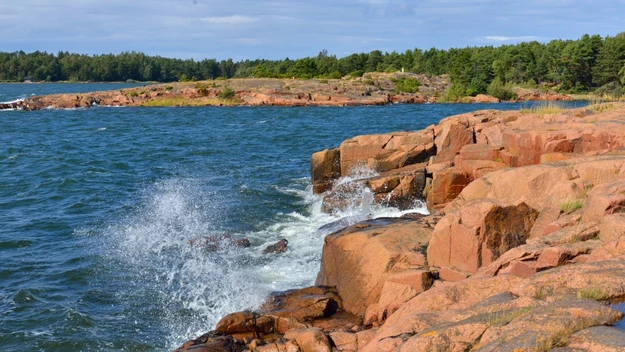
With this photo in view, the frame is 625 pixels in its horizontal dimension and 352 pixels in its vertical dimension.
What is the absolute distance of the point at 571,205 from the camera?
12008 mm

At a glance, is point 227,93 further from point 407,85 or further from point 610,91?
point 610,91

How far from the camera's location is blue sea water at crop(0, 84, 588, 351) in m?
13.5

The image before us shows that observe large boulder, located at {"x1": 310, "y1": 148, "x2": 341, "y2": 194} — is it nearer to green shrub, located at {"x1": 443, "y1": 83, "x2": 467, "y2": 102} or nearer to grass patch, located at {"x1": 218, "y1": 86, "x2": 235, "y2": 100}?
grass patch, located at {"x1": 218, "y1": 86, "x2": 235, "y2": 100}

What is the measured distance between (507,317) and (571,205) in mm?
5600

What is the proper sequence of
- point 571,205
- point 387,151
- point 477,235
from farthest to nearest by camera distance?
point 387,151
point 571,205
point 477,235

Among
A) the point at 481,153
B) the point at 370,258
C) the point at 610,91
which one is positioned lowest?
the point at 370,258

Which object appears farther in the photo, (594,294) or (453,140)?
(453,140)

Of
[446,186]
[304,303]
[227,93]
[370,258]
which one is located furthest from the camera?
[227,93]

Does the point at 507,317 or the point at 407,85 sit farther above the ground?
the point at 407,85

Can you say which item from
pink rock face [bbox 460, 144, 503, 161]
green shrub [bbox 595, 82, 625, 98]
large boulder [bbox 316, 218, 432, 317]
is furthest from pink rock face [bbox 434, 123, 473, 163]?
green shrub [bbox 595, 82, 625, 98]

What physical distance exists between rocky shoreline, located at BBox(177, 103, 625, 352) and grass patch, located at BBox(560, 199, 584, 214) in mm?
20

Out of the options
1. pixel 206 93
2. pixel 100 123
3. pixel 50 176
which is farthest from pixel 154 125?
pixel 206 93

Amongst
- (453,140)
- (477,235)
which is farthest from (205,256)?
(453,140)

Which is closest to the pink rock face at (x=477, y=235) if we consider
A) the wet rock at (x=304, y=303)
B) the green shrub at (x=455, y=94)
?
the wet rock at (x=304, y=303)
